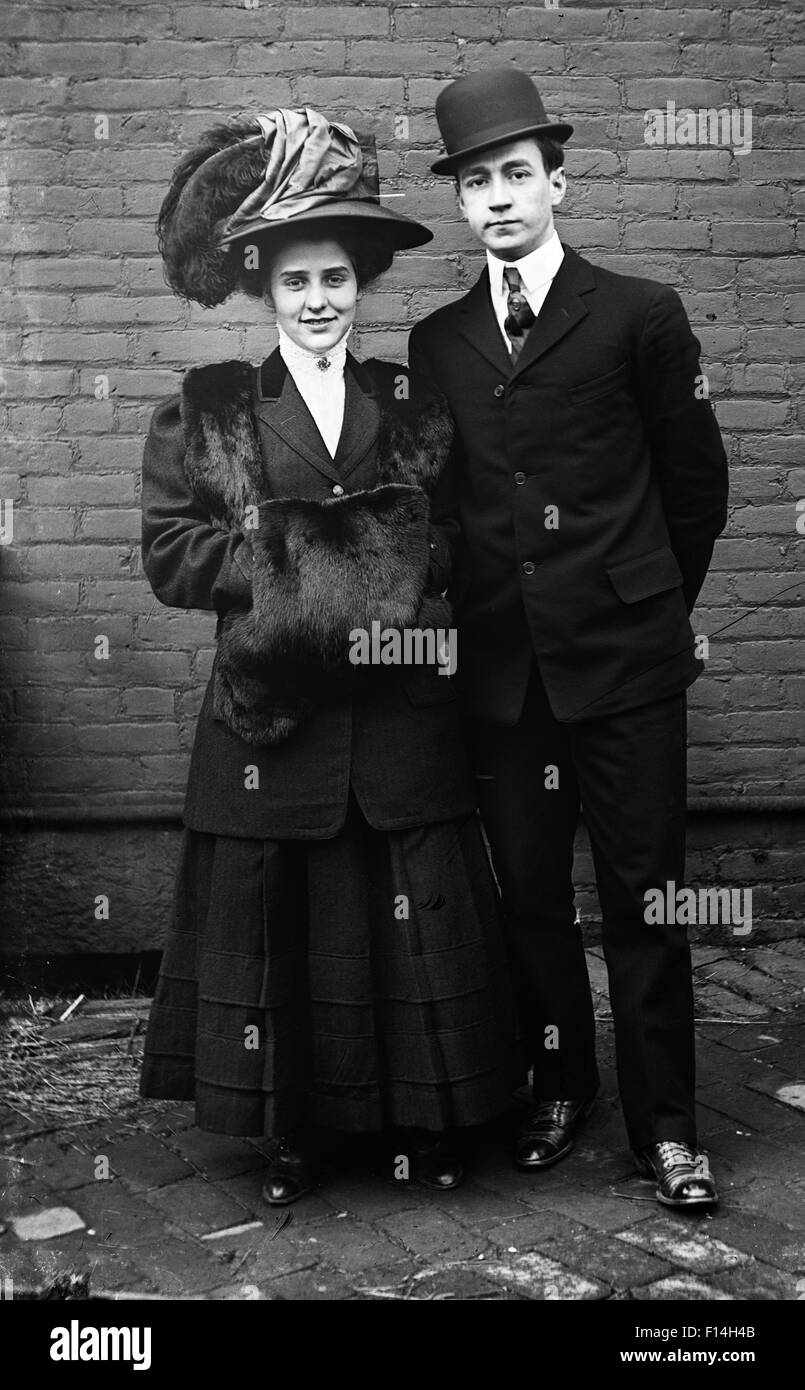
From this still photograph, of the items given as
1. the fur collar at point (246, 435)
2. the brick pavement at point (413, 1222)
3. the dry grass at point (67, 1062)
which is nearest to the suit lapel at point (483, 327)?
the fur collar at point (246, 435)

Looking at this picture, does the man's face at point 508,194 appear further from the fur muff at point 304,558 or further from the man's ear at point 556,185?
the fur muff at point 304,558

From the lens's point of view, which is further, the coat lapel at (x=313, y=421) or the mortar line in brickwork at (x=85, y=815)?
the mortar line in brickwork at (x=85, y=815)

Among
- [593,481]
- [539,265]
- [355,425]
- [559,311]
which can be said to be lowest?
[593,481]

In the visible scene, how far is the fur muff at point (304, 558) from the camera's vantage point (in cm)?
310

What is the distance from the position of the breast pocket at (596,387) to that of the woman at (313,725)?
0.93 feet

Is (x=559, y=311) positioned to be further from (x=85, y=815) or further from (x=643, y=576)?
(x=85, y=815)

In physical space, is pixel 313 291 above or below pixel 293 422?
above

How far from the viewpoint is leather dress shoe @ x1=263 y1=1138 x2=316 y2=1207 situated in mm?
3277

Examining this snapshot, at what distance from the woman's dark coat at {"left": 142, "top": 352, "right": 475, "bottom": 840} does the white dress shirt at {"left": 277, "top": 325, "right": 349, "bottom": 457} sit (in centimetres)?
2

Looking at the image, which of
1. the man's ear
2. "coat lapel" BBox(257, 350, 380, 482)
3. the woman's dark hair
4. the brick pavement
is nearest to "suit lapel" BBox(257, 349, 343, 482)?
"coat lapel" BBox(257, 350, 380, 482)

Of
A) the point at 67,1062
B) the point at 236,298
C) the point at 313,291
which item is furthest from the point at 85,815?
the point at 313,291

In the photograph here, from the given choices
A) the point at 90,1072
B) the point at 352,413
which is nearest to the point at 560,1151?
the point at 90,1072

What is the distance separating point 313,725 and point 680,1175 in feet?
3.94

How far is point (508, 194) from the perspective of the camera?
3188 mm
